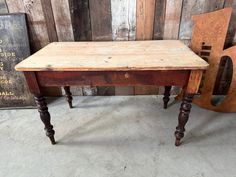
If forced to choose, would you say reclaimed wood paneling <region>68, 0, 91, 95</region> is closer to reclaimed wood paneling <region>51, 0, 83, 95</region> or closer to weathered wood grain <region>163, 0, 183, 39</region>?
reclaimed wood paneling <region>51, 0, 83, 95</region>

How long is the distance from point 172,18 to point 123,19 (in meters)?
0.45

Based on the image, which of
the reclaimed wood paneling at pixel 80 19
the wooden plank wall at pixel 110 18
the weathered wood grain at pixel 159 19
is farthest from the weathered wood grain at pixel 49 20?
the weathered wood grain at pixel 159 19

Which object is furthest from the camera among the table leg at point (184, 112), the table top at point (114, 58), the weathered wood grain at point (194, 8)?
the weathered wood grain at point (194, 8)

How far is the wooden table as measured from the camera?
3.64 ft

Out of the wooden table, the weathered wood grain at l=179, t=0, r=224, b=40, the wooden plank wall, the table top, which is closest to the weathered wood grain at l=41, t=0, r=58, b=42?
the wooden plank wall

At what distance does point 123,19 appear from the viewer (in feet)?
5.60

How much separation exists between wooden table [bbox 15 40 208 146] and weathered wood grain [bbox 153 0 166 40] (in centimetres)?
48

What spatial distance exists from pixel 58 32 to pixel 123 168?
1.34 meters

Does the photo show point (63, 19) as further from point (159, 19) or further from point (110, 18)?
point (159, 19)

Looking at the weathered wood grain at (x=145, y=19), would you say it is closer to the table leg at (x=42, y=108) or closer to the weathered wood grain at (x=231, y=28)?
the weathered wood grain at (x=231, y=28)

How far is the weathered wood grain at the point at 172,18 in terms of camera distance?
163 cm

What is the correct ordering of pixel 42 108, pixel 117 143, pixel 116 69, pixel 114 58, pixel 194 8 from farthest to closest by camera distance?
1. pixel 194 8
2. pixel 117 143
3. pixel 42 108
4. pixel 114 58
5. pixel 116 69

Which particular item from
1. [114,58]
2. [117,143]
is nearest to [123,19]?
[114,58]

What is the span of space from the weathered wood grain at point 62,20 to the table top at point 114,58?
0.93 feet
